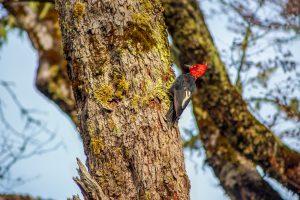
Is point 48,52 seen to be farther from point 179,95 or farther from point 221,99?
point 179,95

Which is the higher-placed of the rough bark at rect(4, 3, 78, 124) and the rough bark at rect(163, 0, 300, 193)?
the rough bark at rect(4, 3, 78, 124)

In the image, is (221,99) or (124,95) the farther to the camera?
(221,99)

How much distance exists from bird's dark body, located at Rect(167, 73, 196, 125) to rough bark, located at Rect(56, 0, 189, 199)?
0.15ft

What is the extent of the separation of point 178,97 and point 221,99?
11.9 feet

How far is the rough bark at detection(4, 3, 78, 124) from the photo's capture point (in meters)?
8.72

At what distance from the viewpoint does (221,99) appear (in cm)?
725

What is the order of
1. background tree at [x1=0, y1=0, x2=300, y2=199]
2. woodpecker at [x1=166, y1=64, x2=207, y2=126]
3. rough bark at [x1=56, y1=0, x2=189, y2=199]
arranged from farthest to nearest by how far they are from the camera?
background tree at [x1=0, y1=0, x2=300, y2=199] → woodpecker at [x1=166, y1=64, x2=207, y2=126] → rough bark at [x1=56, y1=0, x2=189, y2=199]

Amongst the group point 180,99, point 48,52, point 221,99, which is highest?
point 48,52

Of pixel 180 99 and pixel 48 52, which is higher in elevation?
pixel 48 52

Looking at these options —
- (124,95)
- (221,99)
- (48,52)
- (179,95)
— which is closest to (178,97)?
(179,95)

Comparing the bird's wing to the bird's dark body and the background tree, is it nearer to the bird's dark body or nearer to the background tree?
the bird's dark body

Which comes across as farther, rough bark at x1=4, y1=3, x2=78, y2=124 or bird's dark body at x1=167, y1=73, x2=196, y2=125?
rough bark at x1=4, y1=3, x2=78, y2=124

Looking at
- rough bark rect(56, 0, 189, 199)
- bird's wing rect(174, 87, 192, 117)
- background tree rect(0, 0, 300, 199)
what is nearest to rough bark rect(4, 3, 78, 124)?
background tree rect(0, 0, 300, 199)

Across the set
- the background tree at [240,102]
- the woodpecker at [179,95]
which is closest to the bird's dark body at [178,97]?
the woodpecker at [179,95]
